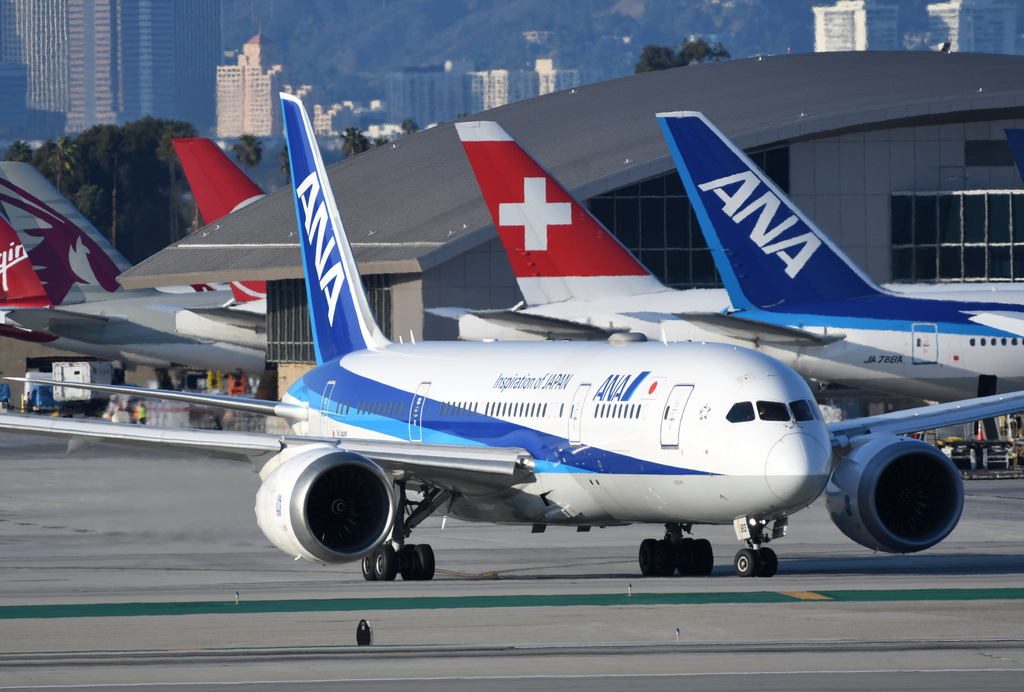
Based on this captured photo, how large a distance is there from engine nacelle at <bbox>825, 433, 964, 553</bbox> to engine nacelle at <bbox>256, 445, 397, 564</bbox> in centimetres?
659

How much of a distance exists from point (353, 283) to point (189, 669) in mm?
16035

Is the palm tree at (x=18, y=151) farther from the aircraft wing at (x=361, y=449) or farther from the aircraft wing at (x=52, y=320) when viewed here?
the aircraft wing at (x=361, y=449)

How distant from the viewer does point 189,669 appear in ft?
47.9

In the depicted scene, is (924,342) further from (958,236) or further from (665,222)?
(958,236)

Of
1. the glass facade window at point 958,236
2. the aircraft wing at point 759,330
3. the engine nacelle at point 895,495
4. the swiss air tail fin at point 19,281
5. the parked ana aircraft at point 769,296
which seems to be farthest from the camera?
the swiss air tail fin at point 19,281

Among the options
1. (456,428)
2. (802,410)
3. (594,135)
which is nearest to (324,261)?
(456,428)

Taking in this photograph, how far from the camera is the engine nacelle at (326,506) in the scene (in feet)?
71.1

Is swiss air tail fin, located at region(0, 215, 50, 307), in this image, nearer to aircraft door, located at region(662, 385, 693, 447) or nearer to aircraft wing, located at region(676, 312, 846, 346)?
aircraft wing, located at region(676, 312, 846, 346)

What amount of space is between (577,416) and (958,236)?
4294 cm

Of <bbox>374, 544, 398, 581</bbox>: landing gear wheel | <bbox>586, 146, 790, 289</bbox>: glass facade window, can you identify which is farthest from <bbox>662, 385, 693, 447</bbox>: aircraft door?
<bbox>586, 146, 790, 289</bbox>: glass facade window

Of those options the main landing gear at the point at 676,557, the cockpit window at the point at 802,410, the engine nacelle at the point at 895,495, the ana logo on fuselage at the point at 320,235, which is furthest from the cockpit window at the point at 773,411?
the ana logo on fuselage at the point at 320,235

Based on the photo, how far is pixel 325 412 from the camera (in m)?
29.2

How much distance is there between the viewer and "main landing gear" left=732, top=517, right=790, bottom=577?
2153 centimetres

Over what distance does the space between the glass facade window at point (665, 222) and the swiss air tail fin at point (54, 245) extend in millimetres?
31450
